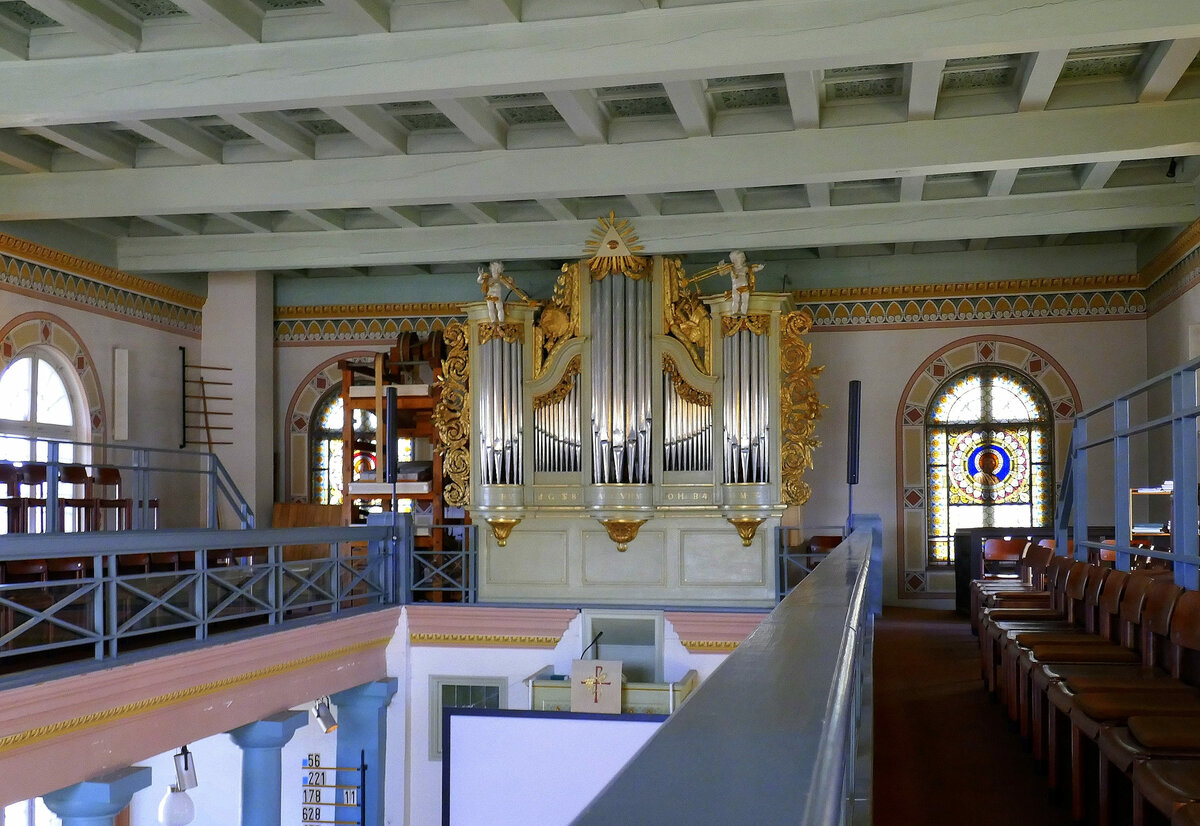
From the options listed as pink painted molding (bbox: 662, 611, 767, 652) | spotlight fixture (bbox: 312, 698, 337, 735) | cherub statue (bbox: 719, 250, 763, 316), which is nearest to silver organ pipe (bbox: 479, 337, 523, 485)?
pink painted molding (bbox: 662, 611, 767, 652)

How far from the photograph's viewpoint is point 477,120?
7863mm

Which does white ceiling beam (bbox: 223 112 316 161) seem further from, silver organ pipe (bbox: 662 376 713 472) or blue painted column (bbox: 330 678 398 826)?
blue painted column (bbox: 330 678 398 826)

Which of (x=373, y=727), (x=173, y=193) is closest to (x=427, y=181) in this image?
(x=173, y=193)

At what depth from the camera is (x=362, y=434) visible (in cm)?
1307

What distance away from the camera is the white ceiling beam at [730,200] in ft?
31.4

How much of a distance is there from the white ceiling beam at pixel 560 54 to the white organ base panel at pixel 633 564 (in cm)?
470

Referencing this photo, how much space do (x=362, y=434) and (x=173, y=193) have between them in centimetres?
458

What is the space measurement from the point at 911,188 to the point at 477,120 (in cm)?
371

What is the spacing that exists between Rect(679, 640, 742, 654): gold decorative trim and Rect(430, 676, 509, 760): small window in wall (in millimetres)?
1671

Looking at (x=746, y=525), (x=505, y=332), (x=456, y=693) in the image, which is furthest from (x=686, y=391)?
(x=456, y=693)

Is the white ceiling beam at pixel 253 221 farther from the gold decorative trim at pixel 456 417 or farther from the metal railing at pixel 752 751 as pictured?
the metal railing at pixel 752 751

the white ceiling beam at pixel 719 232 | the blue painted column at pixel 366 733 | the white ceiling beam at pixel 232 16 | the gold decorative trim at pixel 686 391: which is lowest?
the blue painted column at pixel 366 733

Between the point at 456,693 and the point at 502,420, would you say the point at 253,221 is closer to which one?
the point at 502,420

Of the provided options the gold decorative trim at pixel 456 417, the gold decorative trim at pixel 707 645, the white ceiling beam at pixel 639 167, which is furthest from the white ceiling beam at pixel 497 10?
the gold decorative trim at pixel 707 645
